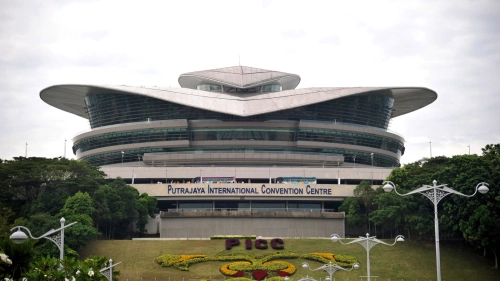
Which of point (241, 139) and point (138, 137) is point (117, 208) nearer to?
point (138, 137)

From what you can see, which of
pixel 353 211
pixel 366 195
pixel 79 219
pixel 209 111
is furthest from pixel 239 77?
pixel 79 219

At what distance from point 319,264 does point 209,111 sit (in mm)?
43449

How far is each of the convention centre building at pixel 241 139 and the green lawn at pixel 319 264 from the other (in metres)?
16.6

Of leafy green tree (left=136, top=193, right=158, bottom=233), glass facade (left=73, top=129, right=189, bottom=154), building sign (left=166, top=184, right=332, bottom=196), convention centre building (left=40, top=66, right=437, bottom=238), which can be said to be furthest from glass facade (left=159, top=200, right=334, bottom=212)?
glass facade (left=73, top=129, right=189, bottom=154)

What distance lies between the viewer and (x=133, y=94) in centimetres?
12762

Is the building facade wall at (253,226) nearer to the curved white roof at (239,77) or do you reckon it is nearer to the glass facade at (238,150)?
the glass facade at (238,150)

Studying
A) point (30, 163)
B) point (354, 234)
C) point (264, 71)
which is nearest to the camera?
point (30, 163)

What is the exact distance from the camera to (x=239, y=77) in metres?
137

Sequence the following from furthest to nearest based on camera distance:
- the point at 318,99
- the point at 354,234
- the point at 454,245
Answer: the point at 318,99 < the point at 354,234 < the point at 454,245

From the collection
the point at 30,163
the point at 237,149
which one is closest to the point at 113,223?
the point at 30,163

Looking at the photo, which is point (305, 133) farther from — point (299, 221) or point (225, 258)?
point (225, 258)

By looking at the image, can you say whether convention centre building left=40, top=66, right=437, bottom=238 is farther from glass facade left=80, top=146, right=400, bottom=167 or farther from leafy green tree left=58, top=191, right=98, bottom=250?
leafy green tree left=58, top=191, right=98, bottom=250

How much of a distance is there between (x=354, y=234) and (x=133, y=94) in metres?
39.8

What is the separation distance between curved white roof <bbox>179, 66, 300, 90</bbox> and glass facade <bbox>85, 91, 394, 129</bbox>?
9318 millimetres
